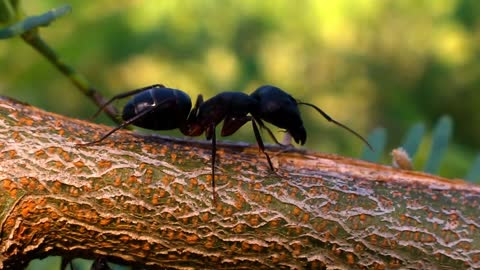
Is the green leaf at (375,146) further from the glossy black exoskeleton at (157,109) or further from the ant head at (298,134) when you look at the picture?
the glossy black exoskeleton at (157,109)

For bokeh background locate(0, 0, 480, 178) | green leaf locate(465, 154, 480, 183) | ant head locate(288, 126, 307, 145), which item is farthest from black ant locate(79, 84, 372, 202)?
bokeh background locate(0, 0, 480, 178)

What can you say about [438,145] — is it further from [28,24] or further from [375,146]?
[28,24]

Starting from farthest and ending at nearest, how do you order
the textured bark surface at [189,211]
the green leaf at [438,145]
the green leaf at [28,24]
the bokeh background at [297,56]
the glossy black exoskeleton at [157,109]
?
the bokeh background at [297,56] → the green leaf at [438,145] → the glossy black exoskeleton at [157,109] → the green leaf at [28,24] → the textured bark surface at [189,211]

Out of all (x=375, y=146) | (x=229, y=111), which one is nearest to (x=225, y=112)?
(x=229, y=111)

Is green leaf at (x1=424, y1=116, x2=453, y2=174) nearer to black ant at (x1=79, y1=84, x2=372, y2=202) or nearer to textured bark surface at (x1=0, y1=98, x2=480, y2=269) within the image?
black ant at (x1=79, y1=84, x2=372, y2=202)

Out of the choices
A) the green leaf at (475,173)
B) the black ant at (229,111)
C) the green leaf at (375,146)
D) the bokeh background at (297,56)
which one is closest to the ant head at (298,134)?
the black ant at (229,111)

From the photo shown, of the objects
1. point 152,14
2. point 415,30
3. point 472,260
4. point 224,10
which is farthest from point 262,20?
point 472,260
